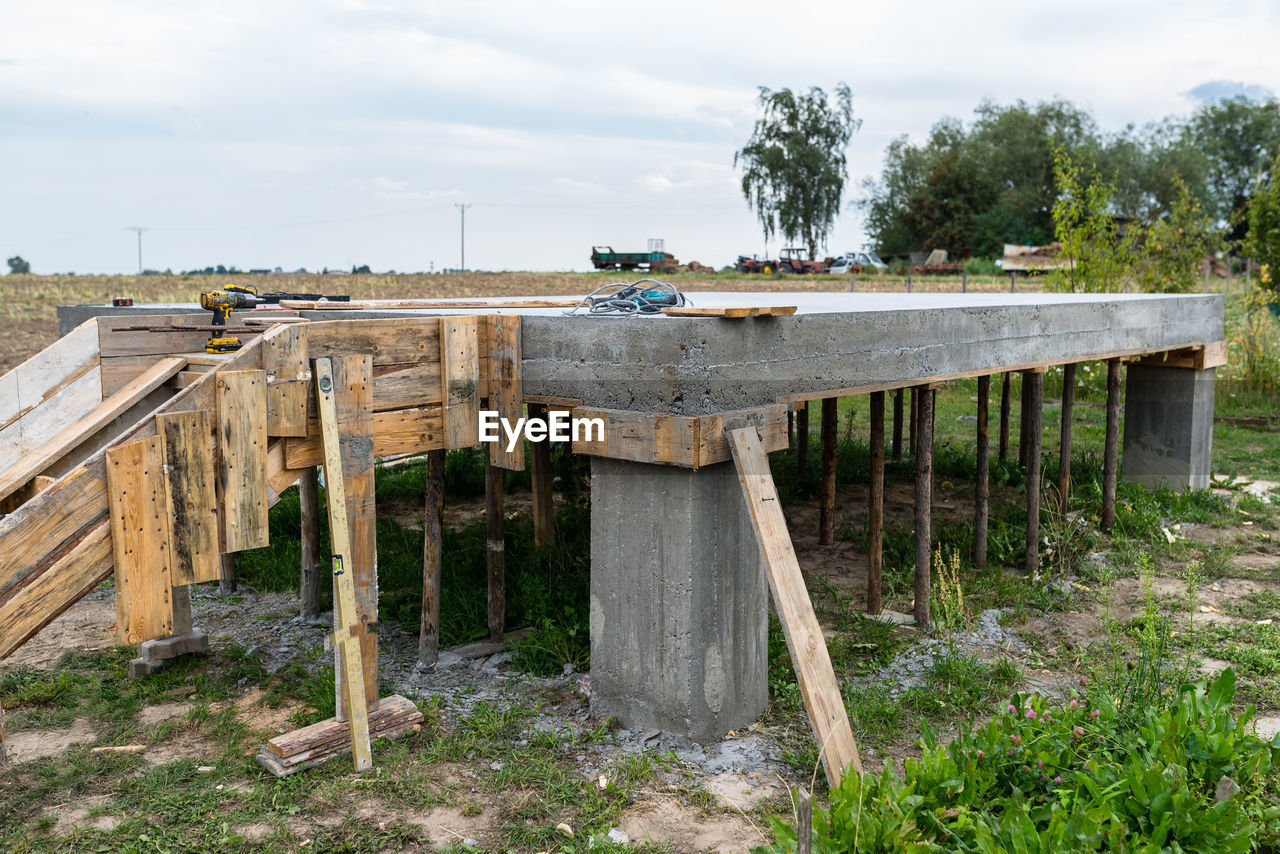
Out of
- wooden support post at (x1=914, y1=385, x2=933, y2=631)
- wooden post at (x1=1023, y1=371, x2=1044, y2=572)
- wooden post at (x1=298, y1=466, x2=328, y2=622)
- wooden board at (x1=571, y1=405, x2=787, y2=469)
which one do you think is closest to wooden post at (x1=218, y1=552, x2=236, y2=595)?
wooden post at (x1=298, y1=466, x2=328, y2=622)

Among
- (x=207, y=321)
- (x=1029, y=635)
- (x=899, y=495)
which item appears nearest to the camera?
(x=207, y=321)

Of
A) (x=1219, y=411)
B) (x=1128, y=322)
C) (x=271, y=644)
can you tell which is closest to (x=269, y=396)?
(x=271, y=644)

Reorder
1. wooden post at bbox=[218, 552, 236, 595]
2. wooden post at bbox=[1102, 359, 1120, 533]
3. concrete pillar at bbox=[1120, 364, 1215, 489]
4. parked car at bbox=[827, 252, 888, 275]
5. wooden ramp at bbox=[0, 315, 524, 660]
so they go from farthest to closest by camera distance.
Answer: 1. parked car at bbox=[827, 252, 888, 275]
2. concrete pillar at bbox=[1120, 364, 1215, 489]
3. wooden post at bbox=[1102, 359, 1120, 533]
4. wooden post at bbox=[218, 552, 236, 595]
5. wooden ramp at bbox=[0, 315, 524, 660]

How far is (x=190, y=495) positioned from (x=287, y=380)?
70 centimetres

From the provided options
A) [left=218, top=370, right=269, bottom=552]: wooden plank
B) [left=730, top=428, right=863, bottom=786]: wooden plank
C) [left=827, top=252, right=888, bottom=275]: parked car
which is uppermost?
[left=827, top=252, right=888, bottom=275]: parked car

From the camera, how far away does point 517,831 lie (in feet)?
14.5

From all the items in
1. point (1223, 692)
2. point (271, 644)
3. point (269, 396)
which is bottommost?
point (271, 644)

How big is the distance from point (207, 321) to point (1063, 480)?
7.22 meters

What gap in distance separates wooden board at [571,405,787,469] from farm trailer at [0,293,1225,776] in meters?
0.01

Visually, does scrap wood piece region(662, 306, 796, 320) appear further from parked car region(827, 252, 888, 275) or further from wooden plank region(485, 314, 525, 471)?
parked car region(827, 252, 888, 275)

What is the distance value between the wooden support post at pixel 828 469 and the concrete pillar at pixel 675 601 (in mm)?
3093

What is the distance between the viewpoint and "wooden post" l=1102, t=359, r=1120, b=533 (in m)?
9.45

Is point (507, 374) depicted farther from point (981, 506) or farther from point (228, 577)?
point (981, 506)

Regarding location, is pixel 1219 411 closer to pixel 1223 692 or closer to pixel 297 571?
pixel 1223 692
